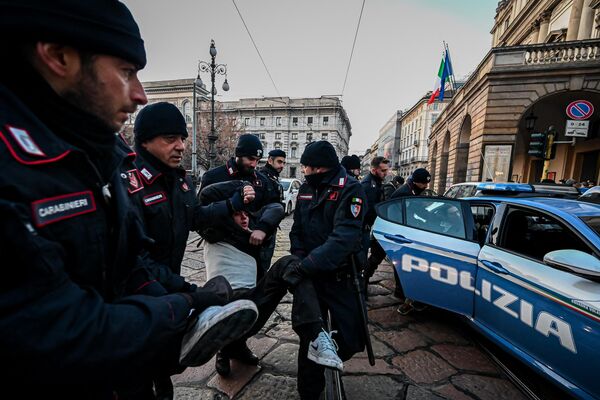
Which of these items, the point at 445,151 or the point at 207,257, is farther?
the point at 445,151

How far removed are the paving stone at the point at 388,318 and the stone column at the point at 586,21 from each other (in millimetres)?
18666

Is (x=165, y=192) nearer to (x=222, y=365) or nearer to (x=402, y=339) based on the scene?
(x=222, y=365)

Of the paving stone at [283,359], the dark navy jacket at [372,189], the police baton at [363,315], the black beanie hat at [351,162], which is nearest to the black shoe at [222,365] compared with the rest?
the paving stone at [283,359]

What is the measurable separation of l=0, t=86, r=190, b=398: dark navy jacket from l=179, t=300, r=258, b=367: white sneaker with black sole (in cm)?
8


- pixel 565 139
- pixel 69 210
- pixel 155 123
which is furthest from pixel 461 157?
pixel 69 210

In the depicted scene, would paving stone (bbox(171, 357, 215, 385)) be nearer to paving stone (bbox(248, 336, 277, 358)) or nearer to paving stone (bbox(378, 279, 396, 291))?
paving stone (bbox(248, 336, 277, 358))

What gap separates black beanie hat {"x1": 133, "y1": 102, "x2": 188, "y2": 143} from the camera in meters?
1.79

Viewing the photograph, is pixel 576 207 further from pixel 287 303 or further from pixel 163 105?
pixel 163 105

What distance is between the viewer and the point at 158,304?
0.78 meters

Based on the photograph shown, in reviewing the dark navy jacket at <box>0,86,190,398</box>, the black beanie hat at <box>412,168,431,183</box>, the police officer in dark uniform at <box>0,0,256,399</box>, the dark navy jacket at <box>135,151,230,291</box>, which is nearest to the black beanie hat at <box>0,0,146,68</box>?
the police officer in dark uniform at <box>0,0,256,399</box>

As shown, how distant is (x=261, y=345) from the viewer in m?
2.77

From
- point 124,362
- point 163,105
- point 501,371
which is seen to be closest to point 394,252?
point 501,371

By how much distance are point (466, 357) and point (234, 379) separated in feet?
7.15

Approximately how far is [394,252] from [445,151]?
22.1 meters
